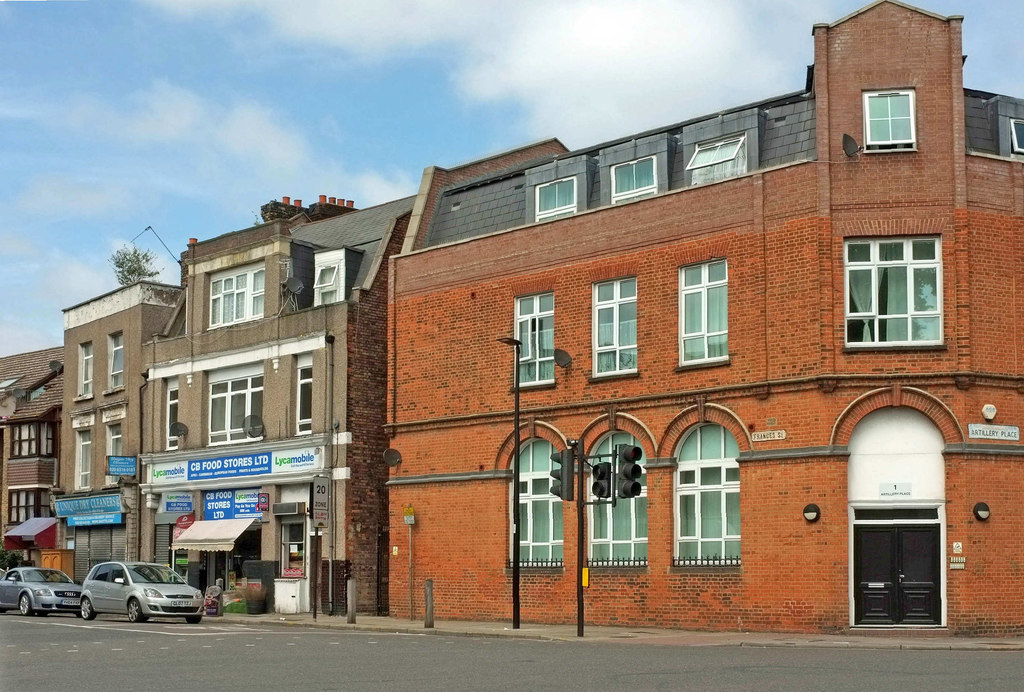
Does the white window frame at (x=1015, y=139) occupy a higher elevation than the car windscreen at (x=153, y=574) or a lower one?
higher

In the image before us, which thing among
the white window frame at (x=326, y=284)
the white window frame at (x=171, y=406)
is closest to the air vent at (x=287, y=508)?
the white window frame at (x=326, y=284)

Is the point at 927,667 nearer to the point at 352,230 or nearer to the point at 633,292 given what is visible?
the point at 633,292

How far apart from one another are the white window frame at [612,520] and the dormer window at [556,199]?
5484mm

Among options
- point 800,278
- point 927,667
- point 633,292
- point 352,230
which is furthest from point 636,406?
point 352,230

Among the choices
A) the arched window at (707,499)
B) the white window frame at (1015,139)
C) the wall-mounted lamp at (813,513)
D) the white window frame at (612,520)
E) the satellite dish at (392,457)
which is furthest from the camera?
the satellite dish at (392,457)

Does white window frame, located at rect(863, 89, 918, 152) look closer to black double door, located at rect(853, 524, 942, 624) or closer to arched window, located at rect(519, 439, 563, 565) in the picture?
black double door, located at rect(853, 524, 942, 624)

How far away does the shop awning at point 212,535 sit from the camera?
Result: 40219 millimetres

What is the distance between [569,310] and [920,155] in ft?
28.2

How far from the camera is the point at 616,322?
3164cm

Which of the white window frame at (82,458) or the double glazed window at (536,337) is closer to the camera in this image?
the double glazed window at (536,337)

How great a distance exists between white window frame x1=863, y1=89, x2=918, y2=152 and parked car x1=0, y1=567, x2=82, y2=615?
2316 cm

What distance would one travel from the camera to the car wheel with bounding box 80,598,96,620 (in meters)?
35.4

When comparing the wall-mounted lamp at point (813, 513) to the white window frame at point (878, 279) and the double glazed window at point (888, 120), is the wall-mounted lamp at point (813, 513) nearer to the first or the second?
the white window frame at point (878, 279)

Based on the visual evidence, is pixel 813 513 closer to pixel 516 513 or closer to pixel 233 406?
pixel 516 513
